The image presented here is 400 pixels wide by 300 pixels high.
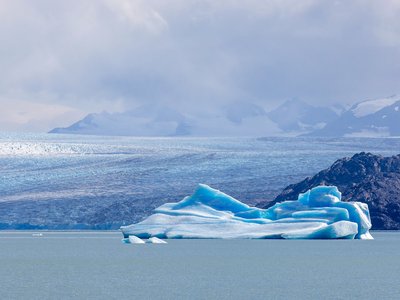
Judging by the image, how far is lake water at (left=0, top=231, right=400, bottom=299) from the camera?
42.0 feet

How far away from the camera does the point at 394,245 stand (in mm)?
25391

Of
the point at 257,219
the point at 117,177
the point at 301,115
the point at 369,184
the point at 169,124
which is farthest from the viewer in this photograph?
the point at 301,115

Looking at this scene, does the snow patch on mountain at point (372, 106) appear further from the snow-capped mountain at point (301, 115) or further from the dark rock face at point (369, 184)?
the dark rock face at point (369, 184)

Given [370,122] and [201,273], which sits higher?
[370,122]

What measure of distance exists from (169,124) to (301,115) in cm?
2788

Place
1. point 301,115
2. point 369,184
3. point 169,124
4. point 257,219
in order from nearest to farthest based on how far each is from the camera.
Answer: point 257,219, point 369,184, point 169,124, point 301,115

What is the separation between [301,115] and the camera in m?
131

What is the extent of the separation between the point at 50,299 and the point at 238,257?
8696 millimetres

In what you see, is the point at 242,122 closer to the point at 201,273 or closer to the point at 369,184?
the point at 369,184

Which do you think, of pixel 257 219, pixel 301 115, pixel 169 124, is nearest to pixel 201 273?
pixel 257 219

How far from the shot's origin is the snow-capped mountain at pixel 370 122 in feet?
358

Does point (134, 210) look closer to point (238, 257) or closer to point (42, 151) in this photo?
point (42, 151)

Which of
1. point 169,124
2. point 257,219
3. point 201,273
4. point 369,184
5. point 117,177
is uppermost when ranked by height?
point 169,124

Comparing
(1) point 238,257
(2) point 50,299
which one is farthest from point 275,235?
(2) point 50,299
